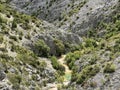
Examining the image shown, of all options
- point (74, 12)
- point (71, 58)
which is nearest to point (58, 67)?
point (71, 58)

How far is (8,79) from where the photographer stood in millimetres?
51219

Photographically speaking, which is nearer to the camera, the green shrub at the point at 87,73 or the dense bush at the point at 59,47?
the green shrub at the point at 87,73

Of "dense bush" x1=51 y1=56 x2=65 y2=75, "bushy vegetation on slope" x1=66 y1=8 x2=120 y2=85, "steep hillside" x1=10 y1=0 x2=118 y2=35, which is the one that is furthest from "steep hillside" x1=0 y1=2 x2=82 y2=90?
"steep hillside" x1=10 y1=0 x2=118 y2=35

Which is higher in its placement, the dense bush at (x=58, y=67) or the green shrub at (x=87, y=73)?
the dense bush at (x=58, y=67)

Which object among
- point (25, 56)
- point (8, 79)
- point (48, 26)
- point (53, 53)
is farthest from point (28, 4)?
point (8, 79)

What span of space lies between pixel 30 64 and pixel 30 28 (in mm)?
16681

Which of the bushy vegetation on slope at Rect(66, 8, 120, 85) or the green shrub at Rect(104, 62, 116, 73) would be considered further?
the bushy vegetation on slope at Rect(66, 8, 120, 85)

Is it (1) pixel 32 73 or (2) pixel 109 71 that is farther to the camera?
(1) pixel 32 73

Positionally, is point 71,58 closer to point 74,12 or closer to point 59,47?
point 59,47

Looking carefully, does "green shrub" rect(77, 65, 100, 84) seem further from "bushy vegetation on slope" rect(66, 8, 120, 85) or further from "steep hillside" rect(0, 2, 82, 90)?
"steep hillside" rect(0, 2, 82, 90)

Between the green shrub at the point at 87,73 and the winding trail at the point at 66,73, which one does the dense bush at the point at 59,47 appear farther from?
the green shrub at the point at 87,73

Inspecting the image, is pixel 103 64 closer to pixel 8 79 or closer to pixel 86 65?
pixel 86 65

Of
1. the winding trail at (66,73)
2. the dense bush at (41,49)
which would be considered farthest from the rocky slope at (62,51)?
the winding trail at (66,73)

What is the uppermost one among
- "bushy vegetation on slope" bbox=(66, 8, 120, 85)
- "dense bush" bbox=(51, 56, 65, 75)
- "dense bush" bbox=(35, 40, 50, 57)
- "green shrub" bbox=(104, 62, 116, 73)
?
"dense bush" bbox=(35, 40, 50, 57)
